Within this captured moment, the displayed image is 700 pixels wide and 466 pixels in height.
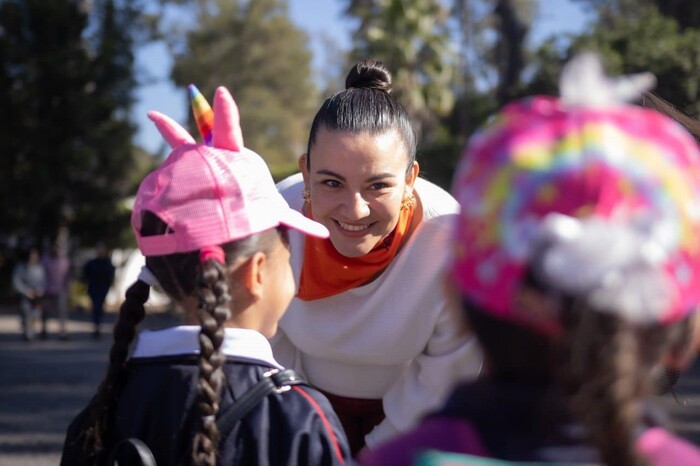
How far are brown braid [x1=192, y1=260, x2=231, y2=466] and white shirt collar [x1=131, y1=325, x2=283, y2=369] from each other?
0.08 metres

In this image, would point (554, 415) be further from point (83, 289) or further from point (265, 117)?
point (265, 117)

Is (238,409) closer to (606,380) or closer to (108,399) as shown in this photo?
(108,399)

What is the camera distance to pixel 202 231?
2.00 m

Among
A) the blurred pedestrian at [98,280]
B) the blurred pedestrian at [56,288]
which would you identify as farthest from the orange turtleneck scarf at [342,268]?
the blurred pedestrian at [56,288]

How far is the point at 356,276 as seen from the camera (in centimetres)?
281

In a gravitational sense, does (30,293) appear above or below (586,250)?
below

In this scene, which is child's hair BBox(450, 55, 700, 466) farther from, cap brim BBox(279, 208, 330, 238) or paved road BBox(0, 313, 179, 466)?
paved road BBox(0, 313, 179, 466)

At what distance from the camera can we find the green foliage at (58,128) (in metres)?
22.3

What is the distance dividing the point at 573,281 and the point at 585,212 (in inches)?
3.6

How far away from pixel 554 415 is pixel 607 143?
36cm

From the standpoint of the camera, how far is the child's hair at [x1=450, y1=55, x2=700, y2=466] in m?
1.21

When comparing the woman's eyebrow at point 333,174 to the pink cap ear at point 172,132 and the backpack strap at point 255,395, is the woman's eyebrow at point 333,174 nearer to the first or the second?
the pink cap ear at point 172,132

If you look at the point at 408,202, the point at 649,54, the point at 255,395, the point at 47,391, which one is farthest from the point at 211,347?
the point at 649,54

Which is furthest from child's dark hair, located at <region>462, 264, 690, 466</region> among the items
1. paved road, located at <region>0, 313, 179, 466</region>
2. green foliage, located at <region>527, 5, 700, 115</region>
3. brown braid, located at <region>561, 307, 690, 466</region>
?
green foliage, located at <region>527, 5, 700, 115</region>
